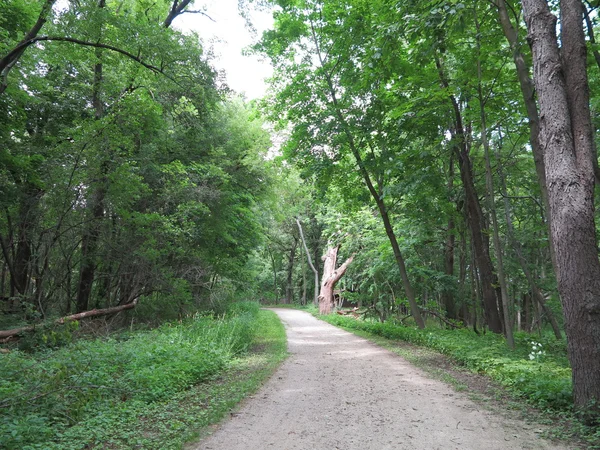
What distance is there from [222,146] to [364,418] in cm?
1479

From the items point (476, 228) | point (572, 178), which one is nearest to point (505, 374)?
point (572, 178)

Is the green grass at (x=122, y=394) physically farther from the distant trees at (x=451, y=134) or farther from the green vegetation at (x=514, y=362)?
the distant trees at (x=451, y=134)

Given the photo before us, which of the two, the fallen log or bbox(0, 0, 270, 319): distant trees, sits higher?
bbox(0, 0, 270, 319): distant trees

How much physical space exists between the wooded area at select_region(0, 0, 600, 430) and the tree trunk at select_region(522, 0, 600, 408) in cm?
44

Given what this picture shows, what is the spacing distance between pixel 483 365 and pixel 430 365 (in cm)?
126

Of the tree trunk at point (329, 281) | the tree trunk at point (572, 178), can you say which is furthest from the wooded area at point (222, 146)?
the tree trunk at point (329, 281)

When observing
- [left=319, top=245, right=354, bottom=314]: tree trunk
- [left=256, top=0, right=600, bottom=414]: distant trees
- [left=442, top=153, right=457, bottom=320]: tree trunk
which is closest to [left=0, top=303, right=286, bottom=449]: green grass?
[left=256, top=0, right=600, bottom=414]: distant trees

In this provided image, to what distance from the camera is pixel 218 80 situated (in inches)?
569

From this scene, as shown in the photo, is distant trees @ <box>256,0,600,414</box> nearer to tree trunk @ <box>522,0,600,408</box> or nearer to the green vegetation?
tree trunk @ <box>522,0,600,408</box>

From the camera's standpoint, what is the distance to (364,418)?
4.84 meters

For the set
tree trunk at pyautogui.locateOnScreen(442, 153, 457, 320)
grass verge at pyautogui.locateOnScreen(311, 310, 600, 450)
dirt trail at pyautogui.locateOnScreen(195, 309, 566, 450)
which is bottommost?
dirt trail at pyautogui.locateOnScreen(195, 309, 566, 450)

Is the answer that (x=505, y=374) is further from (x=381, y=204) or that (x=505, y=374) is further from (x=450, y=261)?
(x=450, y=261)

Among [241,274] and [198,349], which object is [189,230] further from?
[241,274]

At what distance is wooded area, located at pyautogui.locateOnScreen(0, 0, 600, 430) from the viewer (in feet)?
28.5
